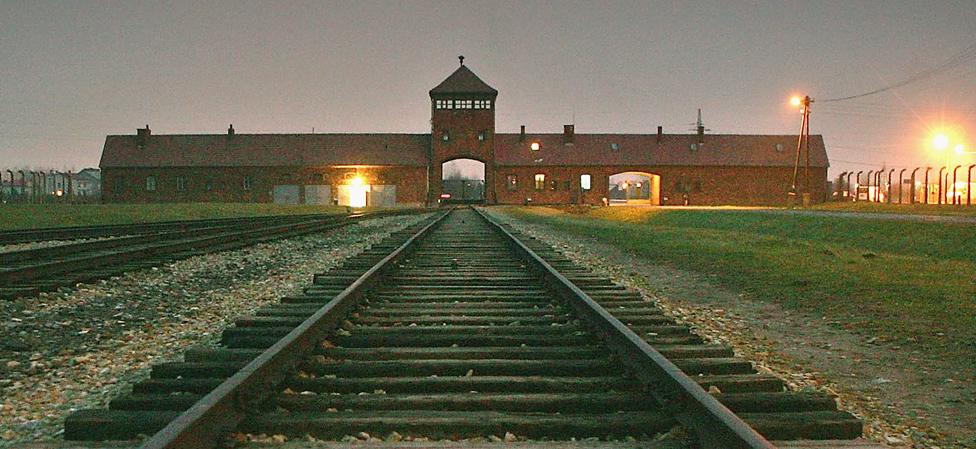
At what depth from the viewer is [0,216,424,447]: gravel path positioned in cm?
443

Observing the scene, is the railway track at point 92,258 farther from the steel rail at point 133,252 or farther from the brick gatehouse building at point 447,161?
the brick gatehouse building at point 447,161

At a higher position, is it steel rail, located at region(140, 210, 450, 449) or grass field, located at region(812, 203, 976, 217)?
grass field, located at region(812, 203, 976, 217)

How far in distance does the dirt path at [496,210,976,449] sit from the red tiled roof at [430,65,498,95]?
61.4m

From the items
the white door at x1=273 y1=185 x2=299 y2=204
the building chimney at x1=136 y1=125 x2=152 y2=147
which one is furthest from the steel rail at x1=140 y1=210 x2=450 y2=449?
the building chimney at x1=136 y1=125 x2=152 y2=147

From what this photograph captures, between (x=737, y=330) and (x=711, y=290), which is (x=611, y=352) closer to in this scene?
(x=737, y=330)

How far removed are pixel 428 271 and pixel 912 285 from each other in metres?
6.16

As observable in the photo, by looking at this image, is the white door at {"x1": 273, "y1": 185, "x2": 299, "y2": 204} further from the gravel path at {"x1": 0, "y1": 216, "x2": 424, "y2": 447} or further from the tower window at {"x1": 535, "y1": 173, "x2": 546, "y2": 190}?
the gravel path at {"x1": 0, "y1": 216, "x2": 424, "y2": 447}

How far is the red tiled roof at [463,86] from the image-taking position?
69.7 metres

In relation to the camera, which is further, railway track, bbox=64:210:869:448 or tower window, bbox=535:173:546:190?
tower window, bbox=535:173:546:190

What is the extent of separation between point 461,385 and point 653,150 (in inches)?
2852

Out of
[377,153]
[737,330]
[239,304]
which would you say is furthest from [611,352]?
[377,153]

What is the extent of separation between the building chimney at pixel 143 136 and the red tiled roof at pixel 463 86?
28.6 meters

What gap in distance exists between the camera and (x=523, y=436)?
11.9ft

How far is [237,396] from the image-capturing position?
361 centimetres
